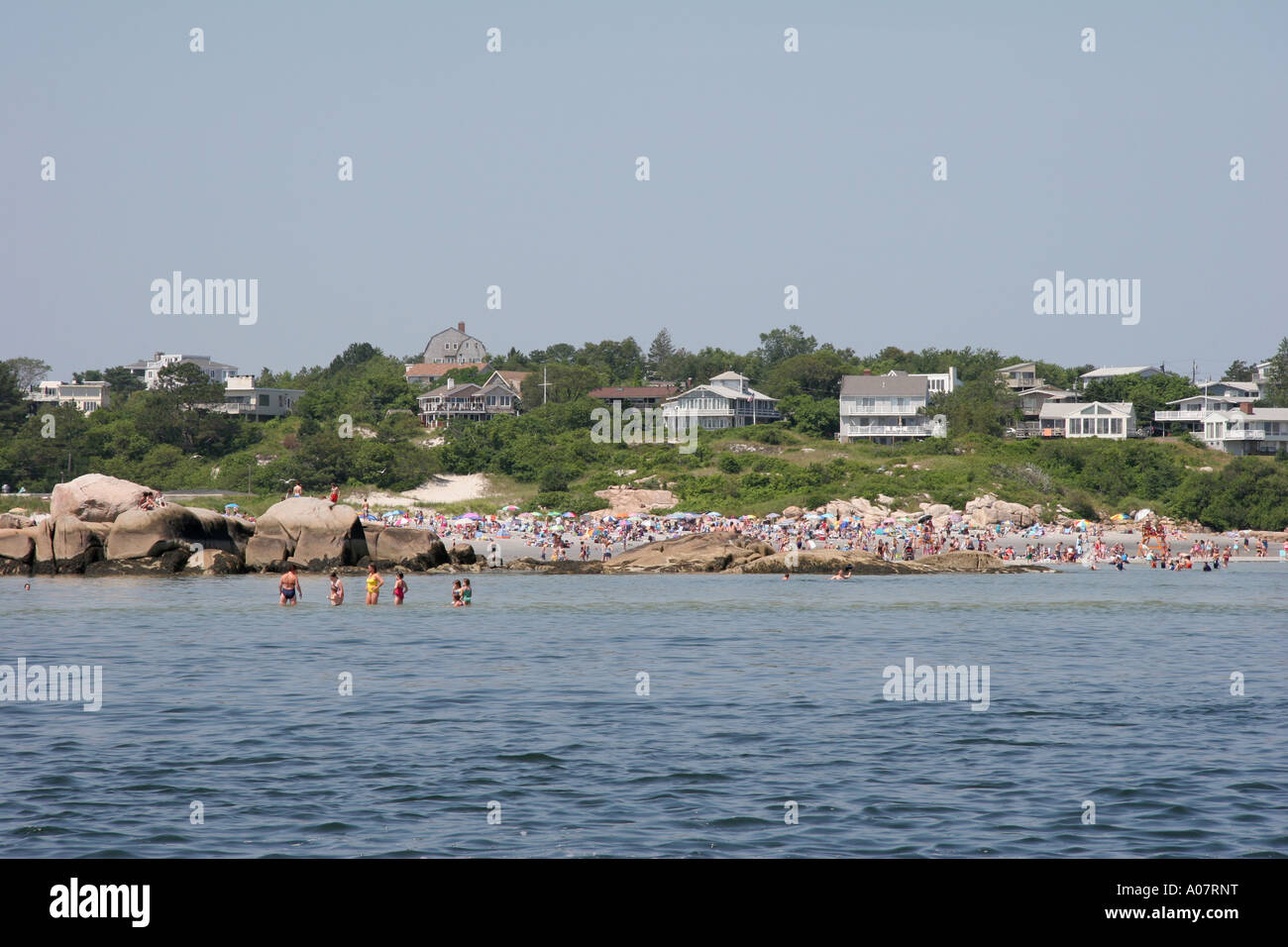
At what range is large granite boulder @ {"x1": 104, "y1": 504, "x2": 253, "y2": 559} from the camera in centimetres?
5191

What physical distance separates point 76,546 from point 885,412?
76.6 metres

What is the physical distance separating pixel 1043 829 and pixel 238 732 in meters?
12.4

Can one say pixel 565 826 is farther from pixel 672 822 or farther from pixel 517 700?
pixel 517 700

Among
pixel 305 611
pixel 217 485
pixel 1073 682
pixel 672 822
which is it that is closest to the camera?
pixel 672 822

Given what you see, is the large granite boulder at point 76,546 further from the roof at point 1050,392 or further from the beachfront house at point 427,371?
the beachfront house at point 427,371

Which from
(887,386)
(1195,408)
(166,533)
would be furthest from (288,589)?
(1195,408)

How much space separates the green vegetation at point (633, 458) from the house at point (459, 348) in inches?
2165

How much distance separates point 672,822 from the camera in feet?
44.3

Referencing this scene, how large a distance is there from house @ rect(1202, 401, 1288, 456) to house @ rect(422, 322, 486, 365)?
10373 cm

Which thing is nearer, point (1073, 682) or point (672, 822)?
point (672, 822)

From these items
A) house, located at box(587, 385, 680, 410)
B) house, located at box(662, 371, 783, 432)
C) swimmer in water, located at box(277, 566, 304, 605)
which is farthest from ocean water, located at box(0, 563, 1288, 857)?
house, located at box(587, 385, 680, 410)

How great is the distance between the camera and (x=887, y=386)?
111562 millimetres

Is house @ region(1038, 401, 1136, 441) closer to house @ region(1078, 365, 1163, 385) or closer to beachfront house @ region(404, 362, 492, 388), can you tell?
house @ region(1078, 365, 1163, 385)
